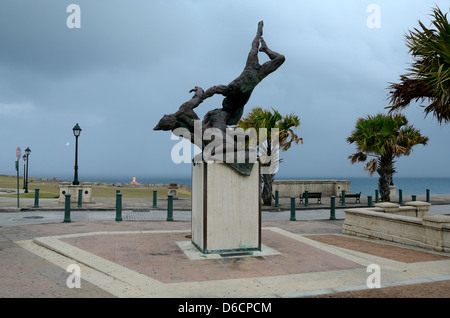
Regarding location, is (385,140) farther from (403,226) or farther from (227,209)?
(227,209)

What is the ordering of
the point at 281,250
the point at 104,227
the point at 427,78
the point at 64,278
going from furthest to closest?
1. the point at 104,227
2. the point at 427,78
3. the point at 281,250
4. the point at 64,278

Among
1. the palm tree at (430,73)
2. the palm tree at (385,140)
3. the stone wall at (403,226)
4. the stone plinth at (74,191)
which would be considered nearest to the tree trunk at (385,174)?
the palm tree at (385,140)

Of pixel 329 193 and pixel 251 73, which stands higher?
pixel 251 73

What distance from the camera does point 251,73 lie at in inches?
325

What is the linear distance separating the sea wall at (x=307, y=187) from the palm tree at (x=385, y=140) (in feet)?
20.5

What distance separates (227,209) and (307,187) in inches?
868

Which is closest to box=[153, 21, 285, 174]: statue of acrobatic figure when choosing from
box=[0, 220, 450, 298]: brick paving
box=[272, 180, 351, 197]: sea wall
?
box=[0, 220, 450, 298]: brick paving

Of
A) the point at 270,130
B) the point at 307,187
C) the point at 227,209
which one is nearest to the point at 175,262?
the point at 227,209

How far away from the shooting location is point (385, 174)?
21672 millimetres

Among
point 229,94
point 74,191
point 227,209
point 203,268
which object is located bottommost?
point 203,268

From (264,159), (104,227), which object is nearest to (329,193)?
(264,159)
